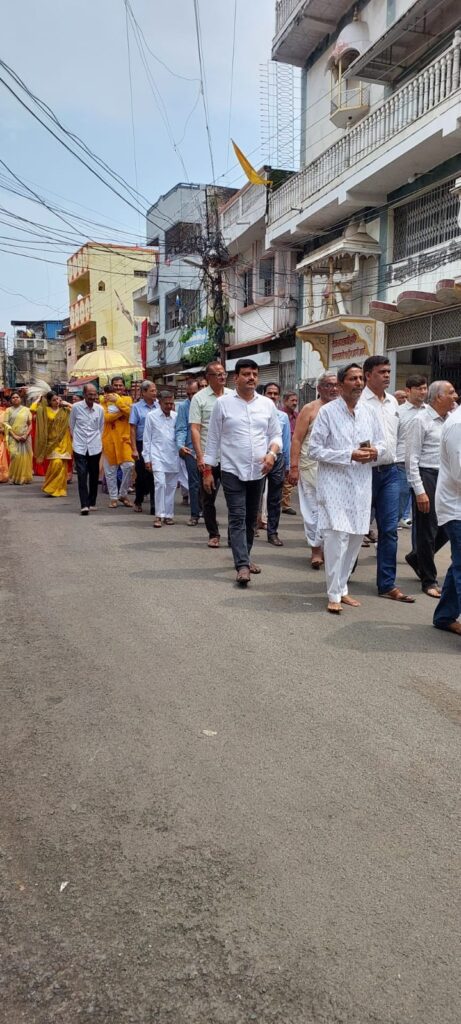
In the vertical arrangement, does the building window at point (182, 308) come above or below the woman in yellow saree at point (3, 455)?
above

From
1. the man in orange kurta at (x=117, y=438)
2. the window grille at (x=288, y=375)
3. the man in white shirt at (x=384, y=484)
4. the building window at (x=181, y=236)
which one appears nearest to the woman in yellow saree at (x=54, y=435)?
the man in orange kurta at (x=117, y=438)

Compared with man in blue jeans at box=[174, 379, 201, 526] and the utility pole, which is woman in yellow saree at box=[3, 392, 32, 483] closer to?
man in blue jeans at box=[174, 379, 201, 526]

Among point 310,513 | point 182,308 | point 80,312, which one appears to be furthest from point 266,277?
point 80,312

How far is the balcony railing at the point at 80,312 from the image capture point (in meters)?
47.9

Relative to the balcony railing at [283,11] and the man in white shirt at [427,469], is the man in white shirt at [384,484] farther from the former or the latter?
the balcony railing at [283,11]

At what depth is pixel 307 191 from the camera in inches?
714

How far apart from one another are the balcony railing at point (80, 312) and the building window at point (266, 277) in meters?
26.4

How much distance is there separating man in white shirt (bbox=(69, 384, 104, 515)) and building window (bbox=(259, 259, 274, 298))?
12524mm

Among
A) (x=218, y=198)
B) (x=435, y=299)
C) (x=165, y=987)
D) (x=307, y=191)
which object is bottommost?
(x=165, y=987)

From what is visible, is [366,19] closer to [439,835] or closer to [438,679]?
[438,679]

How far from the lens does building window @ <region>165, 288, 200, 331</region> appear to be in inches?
1247

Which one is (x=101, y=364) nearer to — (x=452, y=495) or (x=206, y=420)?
(x=206, y=420)

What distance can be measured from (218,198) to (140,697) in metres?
26.7

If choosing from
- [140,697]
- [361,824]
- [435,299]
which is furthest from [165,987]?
[435,299]
